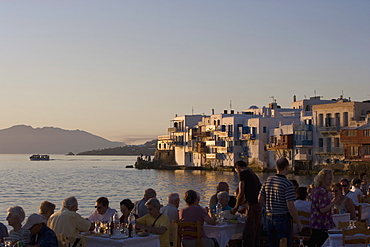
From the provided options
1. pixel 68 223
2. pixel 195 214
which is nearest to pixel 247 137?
pixel 195 214

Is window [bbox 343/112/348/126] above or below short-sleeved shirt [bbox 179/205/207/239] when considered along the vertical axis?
above

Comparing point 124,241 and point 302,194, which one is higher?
point 302,194

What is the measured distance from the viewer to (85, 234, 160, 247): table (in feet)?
27.9

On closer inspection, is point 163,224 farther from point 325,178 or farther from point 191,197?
point 325,178

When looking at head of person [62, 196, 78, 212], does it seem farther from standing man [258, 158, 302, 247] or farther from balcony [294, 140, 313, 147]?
balcony [294, 140, 313, 147]

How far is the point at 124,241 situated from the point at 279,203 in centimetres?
236

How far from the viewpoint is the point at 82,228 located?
9117mm

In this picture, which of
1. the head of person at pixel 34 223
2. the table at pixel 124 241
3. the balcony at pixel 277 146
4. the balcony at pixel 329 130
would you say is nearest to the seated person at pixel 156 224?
the table at pixel 124 241

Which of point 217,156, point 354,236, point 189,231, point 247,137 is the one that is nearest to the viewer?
point 354,236

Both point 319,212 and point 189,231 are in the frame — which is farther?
point 189,231

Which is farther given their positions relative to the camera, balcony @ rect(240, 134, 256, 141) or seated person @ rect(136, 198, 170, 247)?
balcony @ rect(240, 134, 256, 141)

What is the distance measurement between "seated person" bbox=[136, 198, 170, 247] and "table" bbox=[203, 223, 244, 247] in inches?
50.4

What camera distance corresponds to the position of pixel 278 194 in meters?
9.29

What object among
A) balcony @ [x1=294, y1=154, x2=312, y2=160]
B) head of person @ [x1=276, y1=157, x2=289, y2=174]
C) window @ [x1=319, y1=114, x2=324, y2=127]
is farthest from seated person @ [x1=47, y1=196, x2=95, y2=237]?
balcony @ [x1=294, y1=154, x2=312, y2=160]
